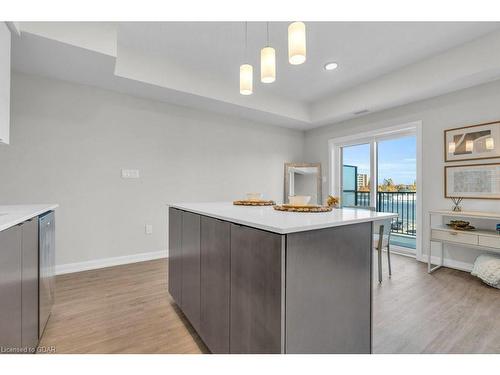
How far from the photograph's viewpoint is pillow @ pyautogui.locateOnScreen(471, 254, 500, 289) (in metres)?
2.51

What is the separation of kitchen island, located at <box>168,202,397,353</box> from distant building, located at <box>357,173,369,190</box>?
3427mm

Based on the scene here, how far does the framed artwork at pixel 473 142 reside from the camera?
2881mm

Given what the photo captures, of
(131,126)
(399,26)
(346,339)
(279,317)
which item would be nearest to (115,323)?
(279,317)

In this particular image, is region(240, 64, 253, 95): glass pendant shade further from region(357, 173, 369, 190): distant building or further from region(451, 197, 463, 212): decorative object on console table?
region(357, 173, 369, 190): distant building

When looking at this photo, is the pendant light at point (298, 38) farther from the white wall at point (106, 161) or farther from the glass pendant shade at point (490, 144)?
the glass pendant shade at point (490, 144)

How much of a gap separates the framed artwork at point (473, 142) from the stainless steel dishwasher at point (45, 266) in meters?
4.29

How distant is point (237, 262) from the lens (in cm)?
119

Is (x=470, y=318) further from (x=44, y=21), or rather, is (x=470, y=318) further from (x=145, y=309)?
(x=44, y=21)

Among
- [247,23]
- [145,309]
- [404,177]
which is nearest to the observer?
[145,309]

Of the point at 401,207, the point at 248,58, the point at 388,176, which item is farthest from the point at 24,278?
the point at 401,207

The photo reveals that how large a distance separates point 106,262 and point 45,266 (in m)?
1.66

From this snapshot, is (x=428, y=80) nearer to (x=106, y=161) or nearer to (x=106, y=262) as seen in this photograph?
(x=106, y=161)
